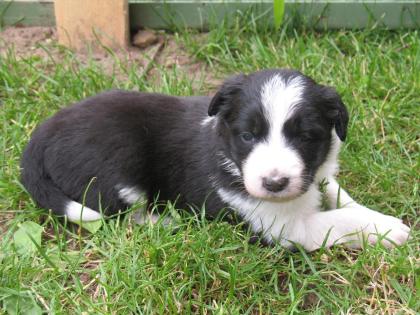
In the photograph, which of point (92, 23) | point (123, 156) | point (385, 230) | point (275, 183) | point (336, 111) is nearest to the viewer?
point (275, 183)

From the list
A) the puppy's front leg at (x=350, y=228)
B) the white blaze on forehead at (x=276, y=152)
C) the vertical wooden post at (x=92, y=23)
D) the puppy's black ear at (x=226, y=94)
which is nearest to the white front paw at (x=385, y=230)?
the puppy's front leg at (x=350, y=228)

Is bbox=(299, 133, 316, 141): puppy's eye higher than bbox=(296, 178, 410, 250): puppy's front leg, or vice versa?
bbox=(299, 133, 316, 141): puppy's eye

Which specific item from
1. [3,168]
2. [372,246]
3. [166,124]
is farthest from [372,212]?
[3,168]

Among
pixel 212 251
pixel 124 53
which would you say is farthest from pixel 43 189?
pixel 124 53

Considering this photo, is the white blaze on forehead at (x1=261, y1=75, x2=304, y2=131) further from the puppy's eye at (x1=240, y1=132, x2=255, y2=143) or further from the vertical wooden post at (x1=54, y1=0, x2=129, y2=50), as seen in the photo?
the vertical wooden post at (x1=54, y1=0, x2=129, y2=50)

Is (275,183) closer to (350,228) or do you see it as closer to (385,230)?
(350,228)

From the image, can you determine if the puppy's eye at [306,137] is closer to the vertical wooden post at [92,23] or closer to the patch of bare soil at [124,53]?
the patch of bare soil at [124,53]

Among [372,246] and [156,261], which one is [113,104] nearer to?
[156,261]

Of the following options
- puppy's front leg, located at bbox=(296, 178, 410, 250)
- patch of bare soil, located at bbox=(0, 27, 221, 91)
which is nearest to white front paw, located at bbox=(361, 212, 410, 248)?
puppy's front leg, located at bbox=(296, 178, 410, 250)
